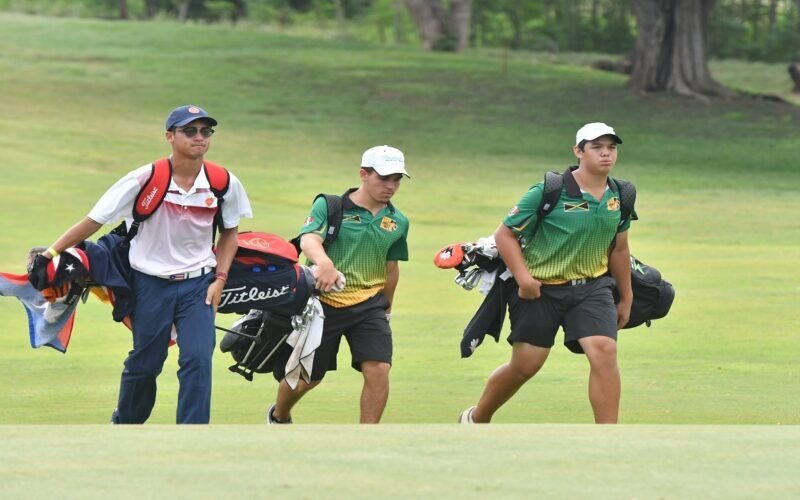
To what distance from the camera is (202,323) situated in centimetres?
830

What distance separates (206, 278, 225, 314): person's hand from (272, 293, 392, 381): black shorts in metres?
0.96

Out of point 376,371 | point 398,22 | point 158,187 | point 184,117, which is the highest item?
point 184,117

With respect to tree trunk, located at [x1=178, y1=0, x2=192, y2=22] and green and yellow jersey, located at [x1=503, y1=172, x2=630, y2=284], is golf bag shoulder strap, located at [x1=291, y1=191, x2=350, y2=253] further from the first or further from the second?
tree trunk, located at [x1=178, y1=0, x2=192, y2=22]

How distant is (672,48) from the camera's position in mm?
44938

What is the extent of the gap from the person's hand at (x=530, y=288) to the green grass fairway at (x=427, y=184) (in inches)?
50.0

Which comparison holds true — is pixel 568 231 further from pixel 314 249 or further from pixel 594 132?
pixel 314 249

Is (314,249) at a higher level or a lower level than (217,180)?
lower

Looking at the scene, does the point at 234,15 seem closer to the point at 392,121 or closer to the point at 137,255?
the point at 392,121

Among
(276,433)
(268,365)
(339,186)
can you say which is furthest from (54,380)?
(339,186)

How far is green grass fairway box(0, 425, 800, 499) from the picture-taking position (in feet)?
17.5

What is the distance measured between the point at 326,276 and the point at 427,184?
77.9ft

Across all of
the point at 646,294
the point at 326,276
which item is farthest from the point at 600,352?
the point at 326,276

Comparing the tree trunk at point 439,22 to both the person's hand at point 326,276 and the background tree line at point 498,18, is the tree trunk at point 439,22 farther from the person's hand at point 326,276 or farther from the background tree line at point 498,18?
the person's hand at point 326,276

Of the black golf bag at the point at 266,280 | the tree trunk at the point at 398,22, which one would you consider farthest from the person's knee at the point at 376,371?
the tree trunk at the point at 398,22
